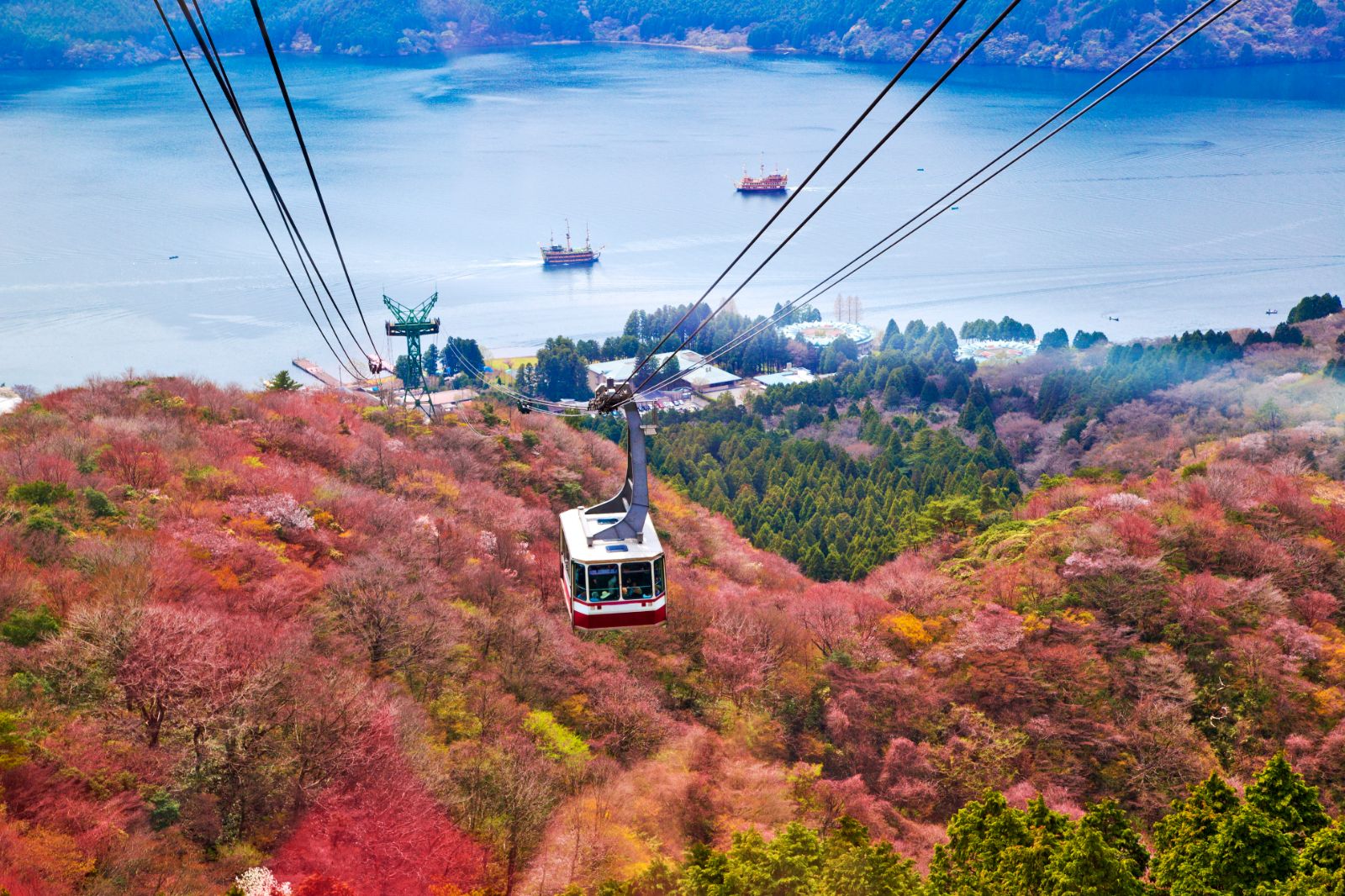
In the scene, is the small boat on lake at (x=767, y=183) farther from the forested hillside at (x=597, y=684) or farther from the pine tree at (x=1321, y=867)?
the pine tree at (x=1321, y=867)

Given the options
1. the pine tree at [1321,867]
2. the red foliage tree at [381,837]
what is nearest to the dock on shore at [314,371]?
the red foliage tree at [381,837]

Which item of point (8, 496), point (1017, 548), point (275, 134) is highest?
point (275, 134)

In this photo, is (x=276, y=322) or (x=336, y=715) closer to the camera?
(x=336, y=715)

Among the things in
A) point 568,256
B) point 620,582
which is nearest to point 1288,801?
point 620,582

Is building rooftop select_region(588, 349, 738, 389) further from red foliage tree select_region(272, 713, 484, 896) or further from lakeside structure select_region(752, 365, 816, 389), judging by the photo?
red foliage tree select_region(272, 713, 484, 896)

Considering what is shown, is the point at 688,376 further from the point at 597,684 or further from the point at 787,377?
the point at 597,684

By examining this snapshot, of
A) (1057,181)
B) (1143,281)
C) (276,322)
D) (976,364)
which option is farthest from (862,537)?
(1057,181)

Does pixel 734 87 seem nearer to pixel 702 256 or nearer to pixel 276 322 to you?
pixel 702 256
